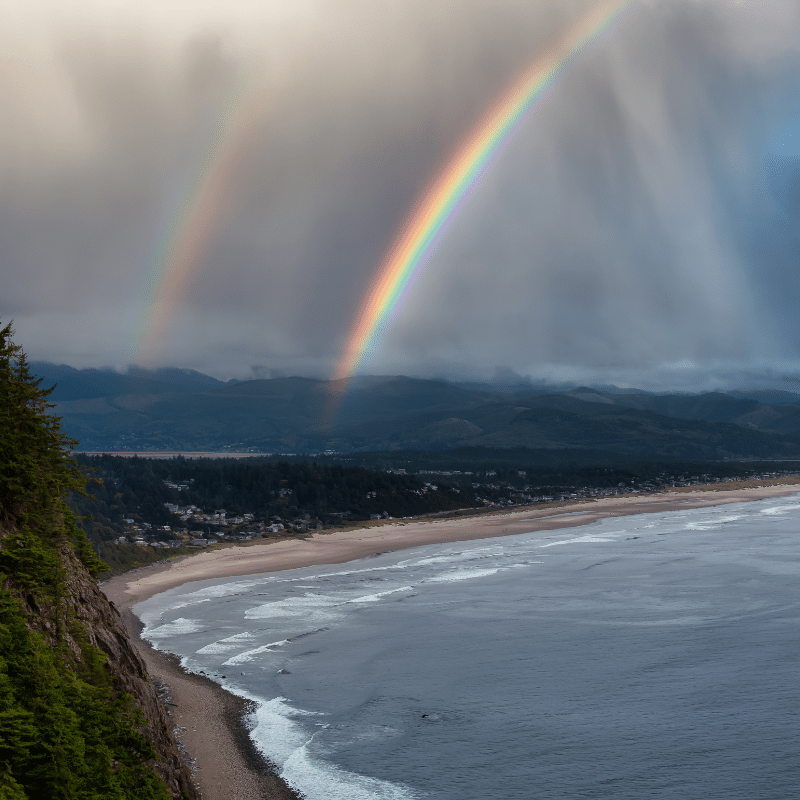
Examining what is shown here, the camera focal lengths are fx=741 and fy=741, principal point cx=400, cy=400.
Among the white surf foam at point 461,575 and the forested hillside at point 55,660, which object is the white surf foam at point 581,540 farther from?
the forested hillside at point 55,660

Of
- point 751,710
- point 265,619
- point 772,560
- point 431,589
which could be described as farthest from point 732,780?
point 772,560

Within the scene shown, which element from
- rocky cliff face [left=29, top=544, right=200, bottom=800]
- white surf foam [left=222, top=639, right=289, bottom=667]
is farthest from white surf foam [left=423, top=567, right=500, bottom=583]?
rocky cliff face [left=29, top=544, right=200, bottom=800]

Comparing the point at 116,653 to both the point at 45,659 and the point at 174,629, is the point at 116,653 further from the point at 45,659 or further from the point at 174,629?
the point at 174,629

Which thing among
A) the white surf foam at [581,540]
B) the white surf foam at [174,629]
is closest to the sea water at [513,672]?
the white surf foam at [174,629]

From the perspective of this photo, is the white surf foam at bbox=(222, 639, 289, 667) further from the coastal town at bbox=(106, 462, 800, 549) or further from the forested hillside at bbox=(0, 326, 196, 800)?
the coastal town at bbox=(106, 462, 800, 549)

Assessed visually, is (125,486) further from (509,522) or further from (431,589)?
(431,589)
